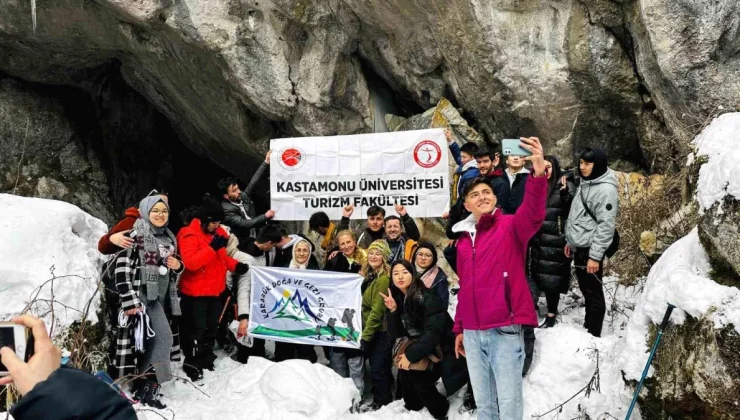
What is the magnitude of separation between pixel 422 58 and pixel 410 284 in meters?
4.31

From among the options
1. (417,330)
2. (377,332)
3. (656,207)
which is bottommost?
(377,332)

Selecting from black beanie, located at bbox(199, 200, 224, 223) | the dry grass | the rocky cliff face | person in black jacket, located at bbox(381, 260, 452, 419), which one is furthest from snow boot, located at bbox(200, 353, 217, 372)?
the dry grass

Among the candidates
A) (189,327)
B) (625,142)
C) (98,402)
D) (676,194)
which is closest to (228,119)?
(189,327)

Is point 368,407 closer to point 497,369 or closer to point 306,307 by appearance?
point 306,307

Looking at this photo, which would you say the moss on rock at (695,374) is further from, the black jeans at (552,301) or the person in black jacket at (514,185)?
the person in black jacket at (514,185)

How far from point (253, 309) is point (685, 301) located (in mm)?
3866

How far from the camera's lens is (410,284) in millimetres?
4914

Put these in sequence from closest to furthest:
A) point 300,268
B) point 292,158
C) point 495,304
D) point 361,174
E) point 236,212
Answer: point 495,304, point 300,268, point 236,212, point 361,174, point 292,158

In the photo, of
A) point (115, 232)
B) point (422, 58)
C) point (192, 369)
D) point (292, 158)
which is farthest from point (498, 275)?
point (422, 58)

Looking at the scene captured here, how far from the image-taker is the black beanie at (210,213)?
579cm

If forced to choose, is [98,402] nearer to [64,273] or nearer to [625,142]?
[64,273]

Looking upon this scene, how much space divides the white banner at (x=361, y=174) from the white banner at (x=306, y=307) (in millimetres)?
1398

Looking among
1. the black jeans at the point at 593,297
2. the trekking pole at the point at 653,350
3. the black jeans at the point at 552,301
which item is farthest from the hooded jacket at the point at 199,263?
the trekking pole at the point at 653,350

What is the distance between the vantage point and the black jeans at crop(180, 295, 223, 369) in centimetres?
568
